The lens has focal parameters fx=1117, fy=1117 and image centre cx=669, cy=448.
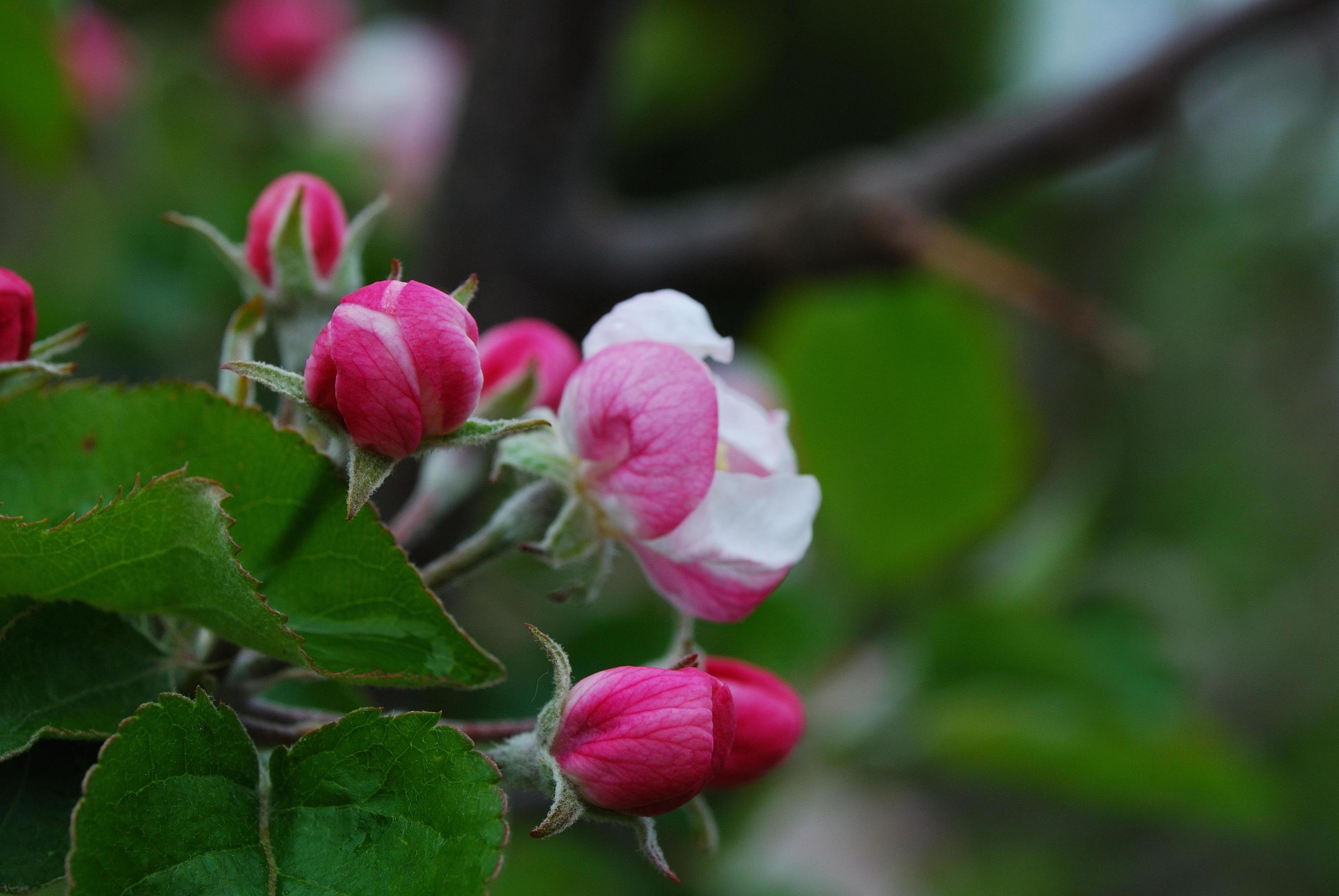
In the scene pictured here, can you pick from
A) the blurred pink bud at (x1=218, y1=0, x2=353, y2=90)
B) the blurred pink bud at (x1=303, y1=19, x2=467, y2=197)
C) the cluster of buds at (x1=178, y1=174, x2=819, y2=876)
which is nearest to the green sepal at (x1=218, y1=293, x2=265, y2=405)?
the cluster of buds at (x1=178, y1=174, x2=819, y2=876)

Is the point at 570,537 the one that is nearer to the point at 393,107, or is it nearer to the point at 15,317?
the point at 15,317

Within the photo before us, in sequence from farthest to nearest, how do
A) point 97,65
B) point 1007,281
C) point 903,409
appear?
point 97,65, point 903,409, point 1007,281

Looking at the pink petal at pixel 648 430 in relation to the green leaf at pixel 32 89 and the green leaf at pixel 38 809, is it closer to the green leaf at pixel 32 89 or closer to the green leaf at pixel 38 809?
the green leaf at pixel 38 809

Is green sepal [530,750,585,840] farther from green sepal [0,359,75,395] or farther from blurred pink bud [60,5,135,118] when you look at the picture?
blurred pink bud [60,5,135,118]

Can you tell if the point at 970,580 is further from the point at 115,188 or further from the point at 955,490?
the point at 115,188

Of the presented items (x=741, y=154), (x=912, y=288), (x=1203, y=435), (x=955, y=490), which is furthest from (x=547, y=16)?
(x=1203, y=435)

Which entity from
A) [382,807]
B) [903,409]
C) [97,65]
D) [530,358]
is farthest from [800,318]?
[97,65]
